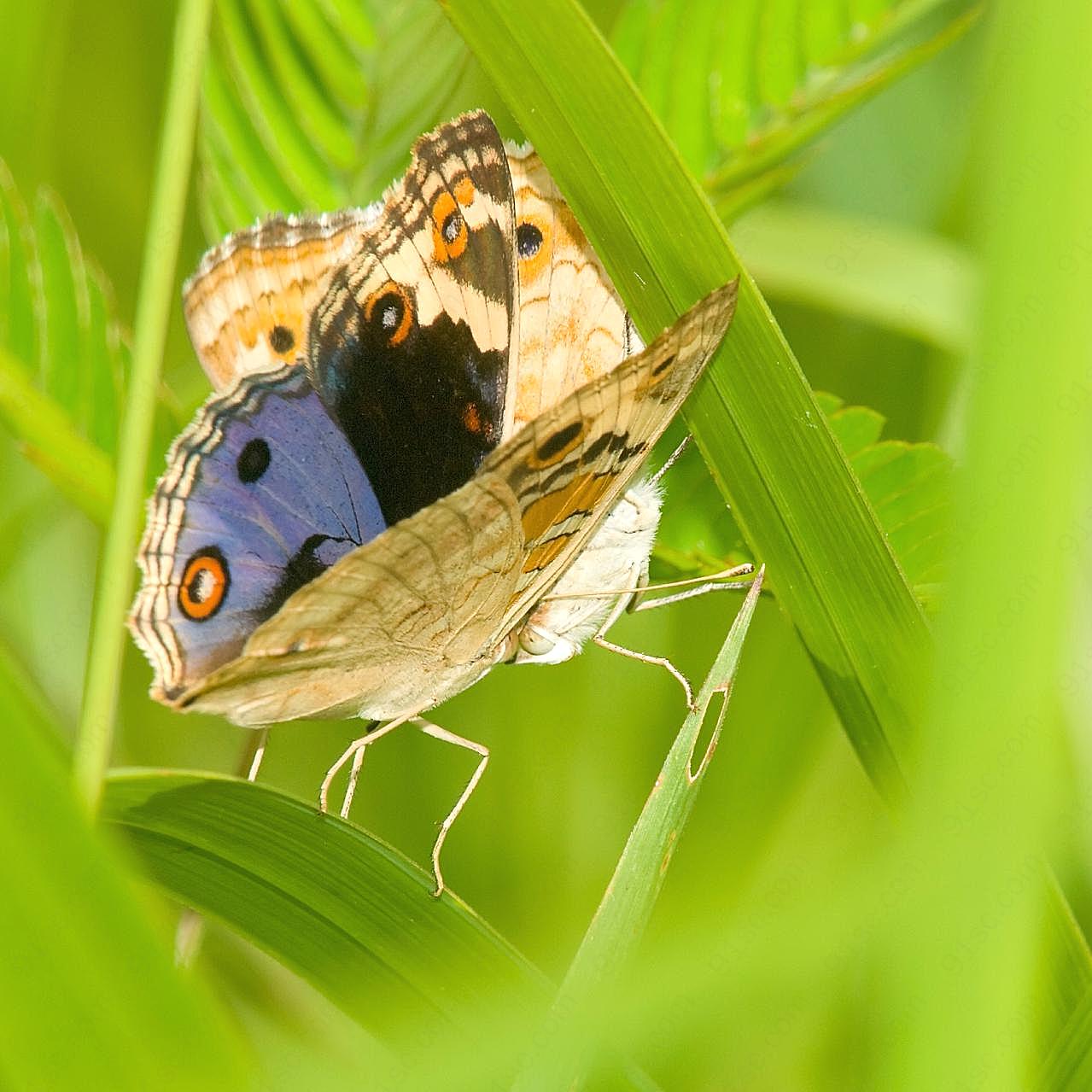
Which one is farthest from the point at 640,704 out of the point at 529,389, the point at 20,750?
the point at 20,750

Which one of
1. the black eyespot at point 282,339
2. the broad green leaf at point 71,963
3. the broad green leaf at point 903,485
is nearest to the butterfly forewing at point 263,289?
the black eyespot at point 282,339

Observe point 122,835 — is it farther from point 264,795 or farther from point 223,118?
point 223,118

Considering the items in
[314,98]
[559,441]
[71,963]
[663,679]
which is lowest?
[663,679]

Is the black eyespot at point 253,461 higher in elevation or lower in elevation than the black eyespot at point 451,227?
lower

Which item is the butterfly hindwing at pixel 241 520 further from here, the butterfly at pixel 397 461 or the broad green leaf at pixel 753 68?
the broad green leaf at pixel 753 68

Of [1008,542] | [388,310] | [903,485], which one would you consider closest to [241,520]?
[388,310]

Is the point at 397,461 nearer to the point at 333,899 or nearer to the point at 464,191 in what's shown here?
the point at 464,191
